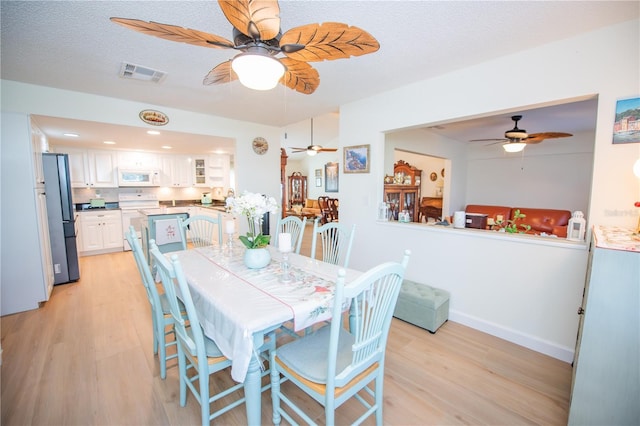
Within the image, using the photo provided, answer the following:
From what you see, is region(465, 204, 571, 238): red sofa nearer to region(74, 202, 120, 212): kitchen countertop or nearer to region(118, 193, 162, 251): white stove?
region(118, 193, 162, 251): white stove

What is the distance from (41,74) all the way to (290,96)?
2353 mm

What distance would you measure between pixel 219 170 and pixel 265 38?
18.1 ft

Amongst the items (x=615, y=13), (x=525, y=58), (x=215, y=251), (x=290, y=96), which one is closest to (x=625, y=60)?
(x=615, y=13)

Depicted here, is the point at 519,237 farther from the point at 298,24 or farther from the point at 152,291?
the point at 152,291

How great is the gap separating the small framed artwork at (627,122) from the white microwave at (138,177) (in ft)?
22.5

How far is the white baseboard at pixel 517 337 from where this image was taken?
2.07 meters

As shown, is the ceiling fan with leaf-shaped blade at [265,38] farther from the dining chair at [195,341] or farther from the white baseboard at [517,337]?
the white baseboard at [517,337]

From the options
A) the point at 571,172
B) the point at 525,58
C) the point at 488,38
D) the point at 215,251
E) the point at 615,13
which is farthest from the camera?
the point at 571,172

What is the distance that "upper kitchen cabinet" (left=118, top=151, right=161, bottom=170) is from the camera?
17.8 feet

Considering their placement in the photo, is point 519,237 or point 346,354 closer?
point 346,354

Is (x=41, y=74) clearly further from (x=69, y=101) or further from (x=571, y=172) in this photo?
(x=571, y=172)

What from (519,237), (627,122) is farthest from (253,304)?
(627,122)

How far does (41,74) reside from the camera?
2.47 metres

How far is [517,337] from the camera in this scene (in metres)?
2.28
